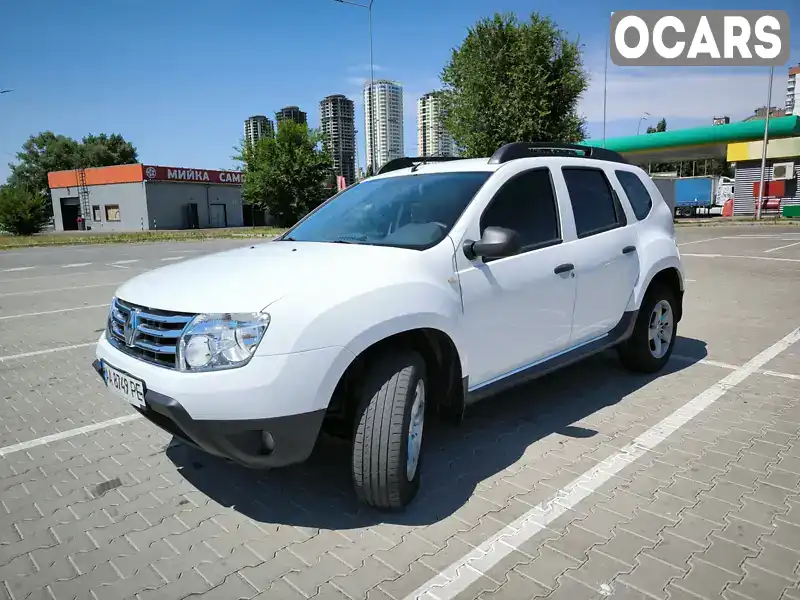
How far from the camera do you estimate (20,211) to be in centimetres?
3709

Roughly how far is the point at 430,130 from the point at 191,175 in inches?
831

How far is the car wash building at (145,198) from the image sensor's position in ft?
158

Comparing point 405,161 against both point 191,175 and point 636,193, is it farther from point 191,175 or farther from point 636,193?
point 191,175

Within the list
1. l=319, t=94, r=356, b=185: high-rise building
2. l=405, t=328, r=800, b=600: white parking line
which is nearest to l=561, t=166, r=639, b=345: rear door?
l=405, t=328, r=800, b=600: white parking line

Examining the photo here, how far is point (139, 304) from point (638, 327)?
12.7 feet

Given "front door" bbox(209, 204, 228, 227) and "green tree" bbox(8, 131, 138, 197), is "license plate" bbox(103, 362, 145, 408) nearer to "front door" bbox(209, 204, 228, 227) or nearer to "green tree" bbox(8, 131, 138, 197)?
"front door" bbox(209, 204, 228, 227)

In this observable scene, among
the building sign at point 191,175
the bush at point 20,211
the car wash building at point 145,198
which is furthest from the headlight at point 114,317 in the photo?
the building sign at point 191,175

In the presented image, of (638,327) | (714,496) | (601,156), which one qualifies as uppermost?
(601,156)

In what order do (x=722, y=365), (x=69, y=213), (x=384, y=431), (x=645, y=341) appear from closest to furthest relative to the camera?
1. (x=384, y=431)
2. (x=645, y=341)
3. (x=722, y=365)
4. (x=69, y=213)

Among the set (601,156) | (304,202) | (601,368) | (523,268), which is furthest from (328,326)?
(304,202)

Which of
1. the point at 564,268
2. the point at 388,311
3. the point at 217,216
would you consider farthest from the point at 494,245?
the point at 217,216

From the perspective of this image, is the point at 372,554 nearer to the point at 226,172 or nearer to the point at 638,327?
the point at 638,327

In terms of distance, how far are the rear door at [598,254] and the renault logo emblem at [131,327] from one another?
276cm

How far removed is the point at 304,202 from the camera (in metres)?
40.9
